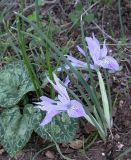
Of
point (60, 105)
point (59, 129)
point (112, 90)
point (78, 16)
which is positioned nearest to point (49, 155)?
point (59, 129)

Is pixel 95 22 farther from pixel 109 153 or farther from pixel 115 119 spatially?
pixel 109 153

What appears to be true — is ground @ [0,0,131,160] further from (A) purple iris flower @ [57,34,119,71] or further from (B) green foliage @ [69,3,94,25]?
(A) purple iris flower @ [57,34,119,71]

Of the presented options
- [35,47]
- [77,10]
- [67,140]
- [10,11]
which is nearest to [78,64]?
[67,140]

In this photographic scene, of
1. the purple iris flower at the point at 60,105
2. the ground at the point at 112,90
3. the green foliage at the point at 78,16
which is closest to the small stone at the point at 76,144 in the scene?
the ground at the point at 112,90

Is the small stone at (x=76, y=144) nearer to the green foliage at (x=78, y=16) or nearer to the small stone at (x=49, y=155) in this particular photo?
the small stone at (x=49, y=155)

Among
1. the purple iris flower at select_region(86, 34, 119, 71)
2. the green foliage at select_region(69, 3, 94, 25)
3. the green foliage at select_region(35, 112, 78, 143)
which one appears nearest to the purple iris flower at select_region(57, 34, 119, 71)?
the purple iris flower at select_region(86, 34, 119, 71)

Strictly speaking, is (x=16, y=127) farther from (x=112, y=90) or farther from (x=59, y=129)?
(x=112, y=90)
